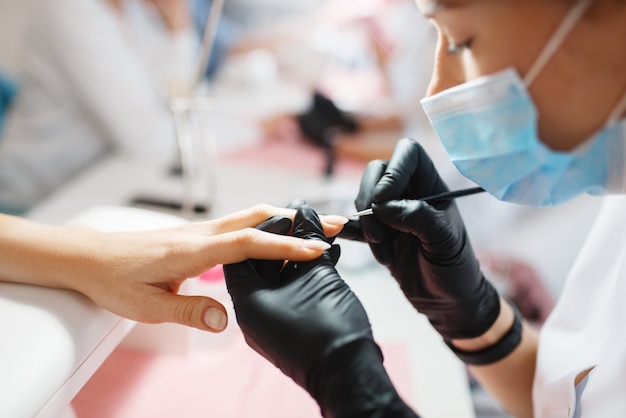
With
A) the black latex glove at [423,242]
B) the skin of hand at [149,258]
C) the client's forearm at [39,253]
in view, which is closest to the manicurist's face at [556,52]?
the black latex glove at [423,242]

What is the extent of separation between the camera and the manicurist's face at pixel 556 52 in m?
0.50

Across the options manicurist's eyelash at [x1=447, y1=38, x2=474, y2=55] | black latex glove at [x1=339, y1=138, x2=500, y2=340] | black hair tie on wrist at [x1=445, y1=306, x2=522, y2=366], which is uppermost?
manicurist's eyelash at [x1=447, y1=38, x2=474, y2=55]

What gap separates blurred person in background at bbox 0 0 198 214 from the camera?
53.2 inches

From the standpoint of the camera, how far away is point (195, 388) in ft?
2.41

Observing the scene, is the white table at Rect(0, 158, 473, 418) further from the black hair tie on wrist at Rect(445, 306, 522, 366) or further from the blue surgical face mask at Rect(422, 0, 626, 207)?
the blue surgical face mask at Rect(422, 0, 626, 207)

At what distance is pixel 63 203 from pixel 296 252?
0.95 meters

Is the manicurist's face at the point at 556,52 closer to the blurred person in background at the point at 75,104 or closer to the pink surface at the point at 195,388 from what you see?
the pink surface at the point at 195,388

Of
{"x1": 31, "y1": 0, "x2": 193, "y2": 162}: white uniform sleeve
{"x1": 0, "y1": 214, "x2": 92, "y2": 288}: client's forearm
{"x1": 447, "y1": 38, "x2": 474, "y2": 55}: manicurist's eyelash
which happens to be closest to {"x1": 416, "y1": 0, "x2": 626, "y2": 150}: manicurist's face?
{"x1": 447, "y1": 38, "x2": 474, "y2": 55}: manicurist's eyelash

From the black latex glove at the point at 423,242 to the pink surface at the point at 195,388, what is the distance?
0.52 feet

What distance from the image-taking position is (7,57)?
1.94 m

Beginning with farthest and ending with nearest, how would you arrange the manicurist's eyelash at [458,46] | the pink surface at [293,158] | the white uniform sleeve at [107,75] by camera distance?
the pink surface at [293,158]
the white uniform sleeve at [107,75]
the manicurist's eyelash at [458,46]

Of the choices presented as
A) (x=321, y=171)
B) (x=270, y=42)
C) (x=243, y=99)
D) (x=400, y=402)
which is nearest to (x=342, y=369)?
(x=400, y=402)

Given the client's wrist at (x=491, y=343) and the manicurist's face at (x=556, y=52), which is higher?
the manicurist's face at (x=556, y=52)

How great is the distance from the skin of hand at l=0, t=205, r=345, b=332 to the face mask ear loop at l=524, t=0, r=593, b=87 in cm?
28
